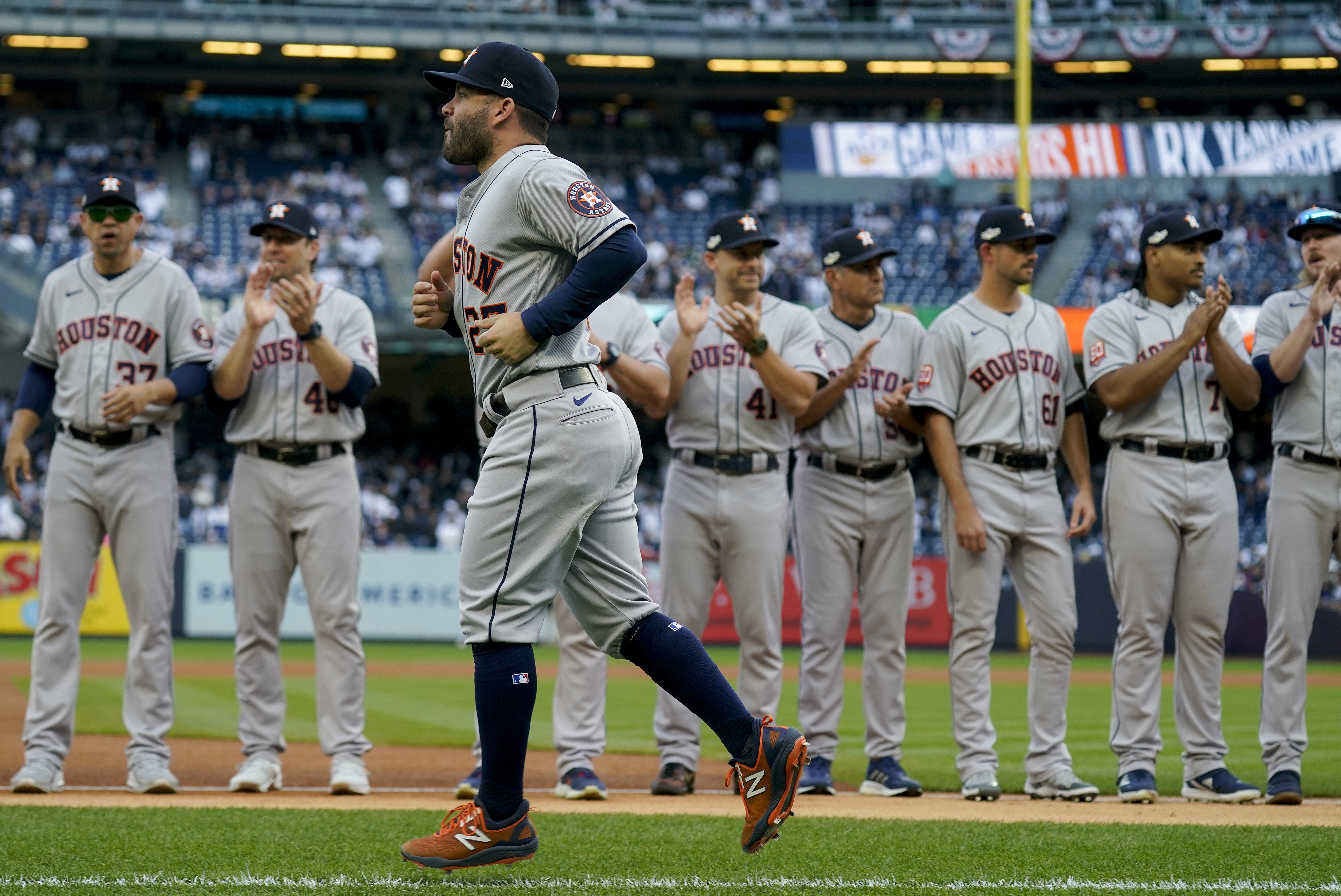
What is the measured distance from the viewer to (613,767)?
720 centimetres

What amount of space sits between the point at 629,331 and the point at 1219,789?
298 cm

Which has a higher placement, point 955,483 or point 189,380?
point 189,380

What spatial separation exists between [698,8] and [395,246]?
27.5ft

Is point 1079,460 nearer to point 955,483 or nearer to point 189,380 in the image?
point 955,483

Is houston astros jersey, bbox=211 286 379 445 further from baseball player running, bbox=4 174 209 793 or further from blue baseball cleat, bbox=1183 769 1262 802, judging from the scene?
blue baseball cleat, bbox=1183 769 1262 802

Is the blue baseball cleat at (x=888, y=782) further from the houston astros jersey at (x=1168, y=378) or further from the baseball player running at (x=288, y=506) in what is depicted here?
the baseball player running at (x=288, y=506)

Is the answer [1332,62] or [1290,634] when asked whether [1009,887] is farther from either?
[1332,62]

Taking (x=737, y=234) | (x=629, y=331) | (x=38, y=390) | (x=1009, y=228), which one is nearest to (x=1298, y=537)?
(x=1009, y=228)

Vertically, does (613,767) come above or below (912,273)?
below

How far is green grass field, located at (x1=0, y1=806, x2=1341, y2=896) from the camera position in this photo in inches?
137

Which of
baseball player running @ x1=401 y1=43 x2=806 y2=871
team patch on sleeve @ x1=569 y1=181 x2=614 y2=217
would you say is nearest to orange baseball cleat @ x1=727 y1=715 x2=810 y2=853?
baseball player running @ x1=401 y1=43 x2=806 y2=871

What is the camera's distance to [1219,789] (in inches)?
212

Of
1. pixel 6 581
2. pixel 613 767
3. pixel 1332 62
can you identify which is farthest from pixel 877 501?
pixel 1332 62

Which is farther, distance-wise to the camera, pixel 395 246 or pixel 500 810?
pixel 395 246
